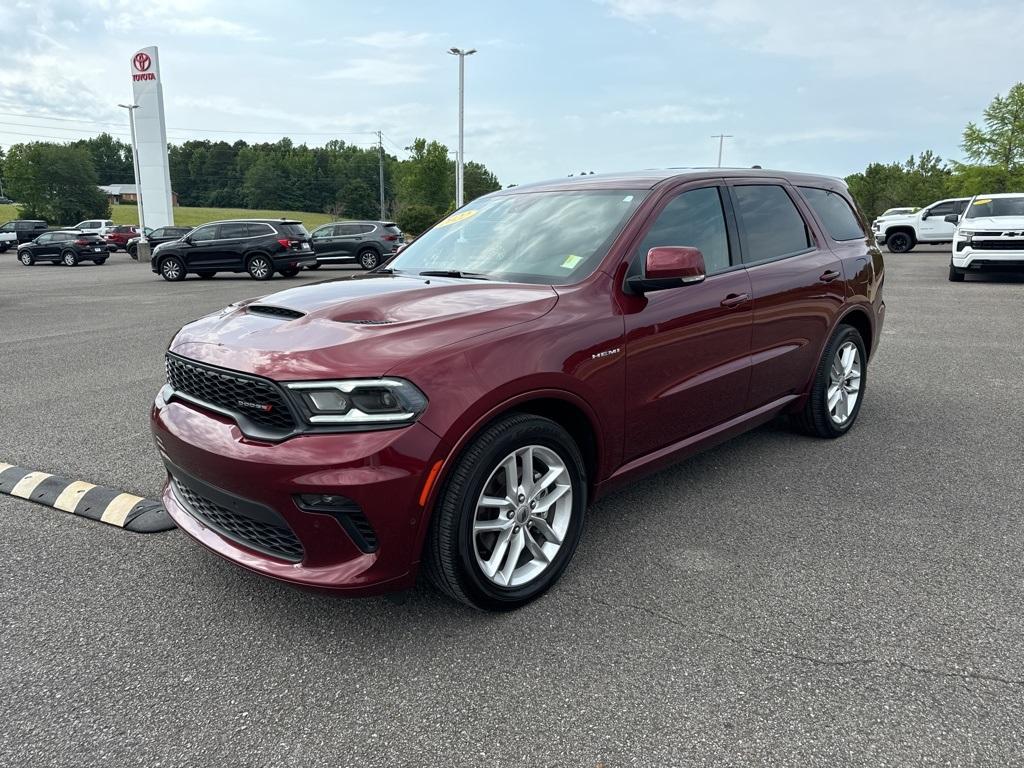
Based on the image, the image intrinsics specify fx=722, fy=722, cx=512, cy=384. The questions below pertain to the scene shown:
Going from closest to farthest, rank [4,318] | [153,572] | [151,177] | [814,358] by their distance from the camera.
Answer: [153,572]
[814,358]
[4,318]
[151,177]

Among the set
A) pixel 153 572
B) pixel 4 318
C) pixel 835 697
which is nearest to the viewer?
pixel 835 697

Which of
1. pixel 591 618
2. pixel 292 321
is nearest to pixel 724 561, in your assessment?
pixel 591 618

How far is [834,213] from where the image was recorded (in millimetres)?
4953

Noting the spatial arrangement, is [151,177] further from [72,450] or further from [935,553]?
[935,553]

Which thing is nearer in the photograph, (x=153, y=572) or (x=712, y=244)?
(x=153, y=572)

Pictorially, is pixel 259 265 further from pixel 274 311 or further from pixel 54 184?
pixel 54 184

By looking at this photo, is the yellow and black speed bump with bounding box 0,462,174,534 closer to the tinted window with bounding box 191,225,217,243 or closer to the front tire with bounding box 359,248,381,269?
the tinted window with bounding box 191,225,217,243

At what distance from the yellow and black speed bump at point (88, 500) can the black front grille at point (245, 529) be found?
84 centimetres

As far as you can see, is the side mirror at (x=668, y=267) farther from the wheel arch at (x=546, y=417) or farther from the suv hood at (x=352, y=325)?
the wheel arch at (x=546, y=417)

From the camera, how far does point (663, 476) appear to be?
4.28 meters

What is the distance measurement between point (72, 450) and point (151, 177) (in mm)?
39900

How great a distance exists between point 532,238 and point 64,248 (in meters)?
32.5

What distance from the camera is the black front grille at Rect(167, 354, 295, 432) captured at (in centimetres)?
248

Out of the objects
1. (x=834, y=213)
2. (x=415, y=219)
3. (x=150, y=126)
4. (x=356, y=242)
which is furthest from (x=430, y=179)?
(x=834, y=213)
